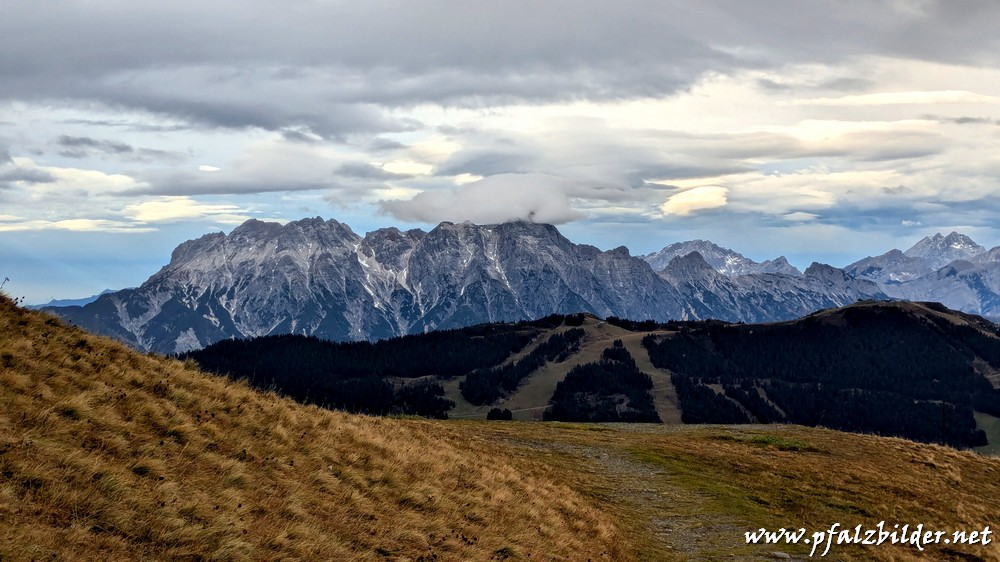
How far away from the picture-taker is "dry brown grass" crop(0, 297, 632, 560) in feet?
42.2

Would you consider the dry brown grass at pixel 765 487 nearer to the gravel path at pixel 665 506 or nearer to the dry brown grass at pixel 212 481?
the gravel path at pixel 665 506

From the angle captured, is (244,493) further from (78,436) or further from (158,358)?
(158,358)

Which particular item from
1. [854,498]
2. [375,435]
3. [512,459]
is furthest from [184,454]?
[854,498]

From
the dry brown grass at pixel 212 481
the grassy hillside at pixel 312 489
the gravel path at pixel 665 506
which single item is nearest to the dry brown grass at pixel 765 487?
the gravel path at pixel 665 506

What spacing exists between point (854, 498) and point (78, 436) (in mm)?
30807

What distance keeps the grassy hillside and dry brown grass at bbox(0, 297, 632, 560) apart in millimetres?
53

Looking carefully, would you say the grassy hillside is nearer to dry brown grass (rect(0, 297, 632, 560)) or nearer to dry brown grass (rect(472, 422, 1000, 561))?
dry brown grass (rect(0, 297, 632, 560))

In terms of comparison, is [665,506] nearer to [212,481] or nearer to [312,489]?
[312,489]

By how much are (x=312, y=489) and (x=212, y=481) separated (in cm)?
272

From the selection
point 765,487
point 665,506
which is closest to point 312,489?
point 665,506

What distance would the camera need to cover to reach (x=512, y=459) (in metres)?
33.2

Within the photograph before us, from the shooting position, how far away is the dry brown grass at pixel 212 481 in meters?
12.9

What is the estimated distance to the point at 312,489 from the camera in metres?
17.8

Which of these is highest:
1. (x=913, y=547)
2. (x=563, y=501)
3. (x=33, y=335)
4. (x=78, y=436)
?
(x=33, y=335)
